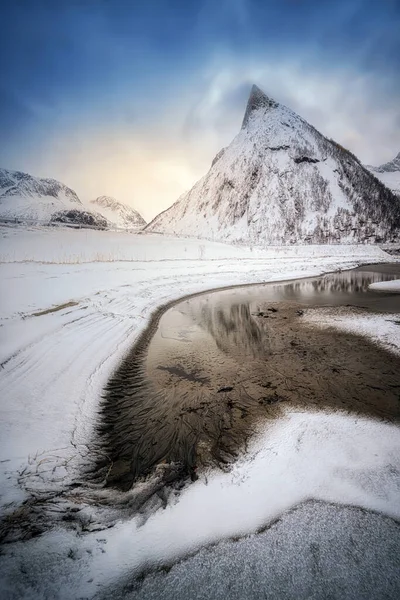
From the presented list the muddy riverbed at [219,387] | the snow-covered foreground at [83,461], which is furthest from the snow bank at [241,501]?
the muddy riverbed at [219,387]

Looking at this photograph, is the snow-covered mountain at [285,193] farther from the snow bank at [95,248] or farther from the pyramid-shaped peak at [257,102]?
the snow bank at [95,248]

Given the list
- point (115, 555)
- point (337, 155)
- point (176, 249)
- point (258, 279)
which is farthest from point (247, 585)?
point (337, 155)

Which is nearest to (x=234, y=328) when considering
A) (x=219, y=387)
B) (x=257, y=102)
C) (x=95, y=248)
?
(x=219, y=387)

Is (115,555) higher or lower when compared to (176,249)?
lower

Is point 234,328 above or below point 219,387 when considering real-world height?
above

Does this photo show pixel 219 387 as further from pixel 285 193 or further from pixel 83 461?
pixel 285 193

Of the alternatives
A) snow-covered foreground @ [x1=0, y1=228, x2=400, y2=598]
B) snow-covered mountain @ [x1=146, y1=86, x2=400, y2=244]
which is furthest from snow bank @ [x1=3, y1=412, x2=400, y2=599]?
snow-covered mountain @ [x1=146, y1=86, x2=400, y2=244]

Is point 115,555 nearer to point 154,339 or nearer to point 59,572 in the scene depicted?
point 59,572
